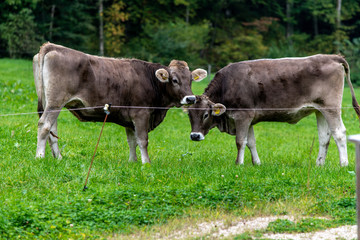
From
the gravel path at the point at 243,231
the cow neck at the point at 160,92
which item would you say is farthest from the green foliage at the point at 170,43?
the gravel path at the point at 243,231

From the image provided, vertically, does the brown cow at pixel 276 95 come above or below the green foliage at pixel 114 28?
above

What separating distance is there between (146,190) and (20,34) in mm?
33093

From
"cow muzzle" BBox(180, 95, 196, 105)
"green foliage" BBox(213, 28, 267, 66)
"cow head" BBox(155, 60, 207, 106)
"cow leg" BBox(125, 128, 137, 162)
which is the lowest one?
"green foliage" BBox(213, 28, 267, 66)

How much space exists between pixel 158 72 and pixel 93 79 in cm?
129

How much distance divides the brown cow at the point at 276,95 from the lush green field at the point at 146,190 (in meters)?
0.89

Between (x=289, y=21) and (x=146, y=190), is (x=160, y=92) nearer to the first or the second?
(x=146, y=190)

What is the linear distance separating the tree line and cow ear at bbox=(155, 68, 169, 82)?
25806 mm

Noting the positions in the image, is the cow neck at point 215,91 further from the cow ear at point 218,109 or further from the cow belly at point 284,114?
the cow belly at point 284,114

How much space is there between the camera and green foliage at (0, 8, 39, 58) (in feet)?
126

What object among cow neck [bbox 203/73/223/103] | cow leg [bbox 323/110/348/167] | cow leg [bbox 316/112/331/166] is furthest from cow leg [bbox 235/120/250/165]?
cow leg [bbox 316/112/331/166]

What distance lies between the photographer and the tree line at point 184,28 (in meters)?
39.7

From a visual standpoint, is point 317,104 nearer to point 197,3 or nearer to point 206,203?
point 206,203

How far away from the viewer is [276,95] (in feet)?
35.7

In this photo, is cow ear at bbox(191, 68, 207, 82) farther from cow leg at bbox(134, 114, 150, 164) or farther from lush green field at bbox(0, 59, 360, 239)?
cow leg at bbox(134, 114, 150, 164)
